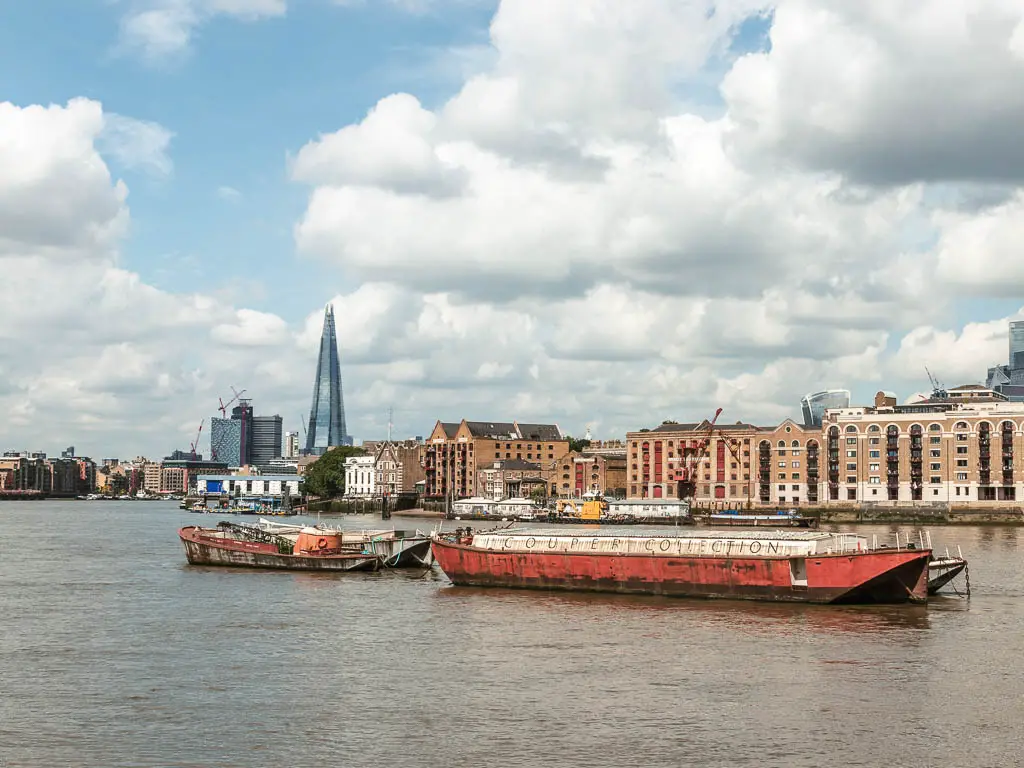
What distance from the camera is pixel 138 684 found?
42312 millimetres

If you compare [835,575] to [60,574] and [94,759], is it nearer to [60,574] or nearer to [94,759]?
[94,759]

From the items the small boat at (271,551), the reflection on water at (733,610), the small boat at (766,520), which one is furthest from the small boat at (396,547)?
the small boat at (766,520)

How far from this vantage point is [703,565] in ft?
212

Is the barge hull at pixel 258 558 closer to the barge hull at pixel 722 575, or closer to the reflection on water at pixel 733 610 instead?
the barge hull at pixel 722 575

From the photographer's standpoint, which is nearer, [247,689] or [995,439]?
[247,689]

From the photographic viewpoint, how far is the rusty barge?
8425 centimetres

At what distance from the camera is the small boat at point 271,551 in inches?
3312

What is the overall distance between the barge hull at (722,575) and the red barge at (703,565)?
5 centimetres

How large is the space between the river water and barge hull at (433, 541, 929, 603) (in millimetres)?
1175

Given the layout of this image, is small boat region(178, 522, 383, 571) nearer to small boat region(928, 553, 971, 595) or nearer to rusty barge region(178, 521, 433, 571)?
rusty barge region(178, 521, 433, 571)

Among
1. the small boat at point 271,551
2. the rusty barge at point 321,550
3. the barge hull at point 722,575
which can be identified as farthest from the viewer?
the rusty barge at point 321,550

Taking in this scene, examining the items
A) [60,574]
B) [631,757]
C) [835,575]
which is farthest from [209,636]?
[60,574]

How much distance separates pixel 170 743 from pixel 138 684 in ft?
30.5

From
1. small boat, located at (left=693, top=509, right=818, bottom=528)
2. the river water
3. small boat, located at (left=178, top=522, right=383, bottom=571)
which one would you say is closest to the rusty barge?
small boat, located at (left=178, top=522, right=383, bottom=571)
